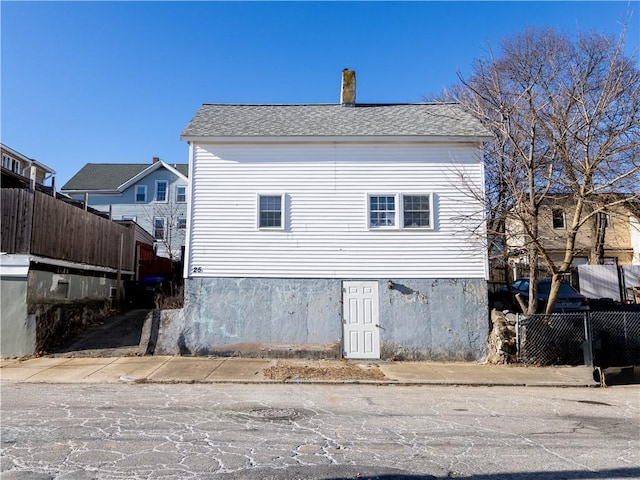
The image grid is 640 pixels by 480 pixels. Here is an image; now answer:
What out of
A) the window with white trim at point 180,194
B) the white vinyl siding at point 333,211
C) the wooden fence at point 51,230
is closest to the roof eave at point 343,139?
the white vinyl siding at point 333,211

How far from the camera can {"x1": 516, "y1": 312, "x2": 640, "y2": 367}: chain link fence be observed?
1271 centimetres

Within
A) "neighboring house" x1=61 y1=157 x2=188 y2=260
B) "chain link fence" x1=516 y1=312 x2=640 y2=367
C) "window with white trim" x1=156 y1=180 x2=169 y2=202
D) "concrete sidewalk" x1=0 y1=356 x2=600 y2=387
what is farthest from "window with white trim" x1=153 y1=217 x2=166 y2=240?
"chain link fence" x1=516 y1=312 x2=640 y2=367

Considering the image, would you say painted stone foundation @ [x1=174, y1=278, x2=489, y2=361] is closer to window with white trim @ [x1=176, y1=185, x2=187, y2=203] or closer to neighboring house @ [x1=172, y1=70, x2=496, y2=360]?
neighboring house @ [x1=172, y1=70, x2=496, y2=360]

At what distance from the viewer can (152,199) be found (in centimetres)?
3550

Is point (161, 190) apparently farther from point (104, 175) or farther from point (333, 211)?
point (333, 211)

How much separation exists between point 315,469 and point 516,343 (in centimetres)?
1000

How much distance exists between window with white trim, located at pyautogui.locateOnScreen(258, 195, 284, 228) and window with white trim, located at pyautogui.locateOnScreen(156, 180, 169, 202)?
23.1 meters

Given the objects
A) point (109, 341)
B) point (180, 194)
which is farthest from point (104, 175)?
point (109, 341)

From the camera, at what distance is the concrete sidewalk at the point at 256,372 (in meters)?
10.8

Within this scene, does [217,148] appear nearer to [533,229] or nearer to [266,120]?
[266,120]

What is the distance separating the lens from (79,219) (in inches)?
645

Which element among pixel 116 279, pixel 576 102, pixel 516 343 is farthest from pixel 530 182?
pixel 116 279

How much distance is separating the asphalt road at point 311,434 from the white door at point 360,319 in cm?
403

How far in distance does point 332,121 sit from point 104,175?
29593 mm
